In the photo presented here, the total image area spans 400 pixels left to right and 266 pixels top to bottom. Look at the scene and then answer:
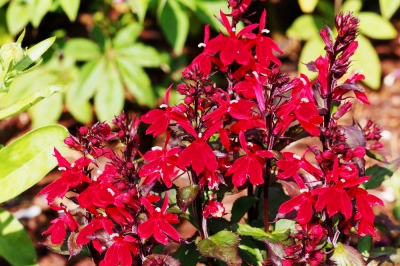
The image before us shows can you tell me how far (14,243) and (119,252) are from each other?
62 centimetres

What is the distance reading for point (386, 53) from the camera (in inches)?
132

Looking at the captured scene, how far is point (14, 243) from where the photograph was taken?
5.05 feet

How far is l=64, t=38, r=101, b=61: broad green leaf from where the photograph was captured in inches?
96.5

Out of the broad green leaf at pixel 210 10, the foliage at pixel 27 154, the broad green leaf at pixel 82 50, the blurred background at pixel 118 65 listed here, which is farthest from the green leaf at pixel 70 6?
the foliage at pixel 27 154

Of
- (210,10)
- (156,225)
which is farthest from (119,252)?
(210,10)

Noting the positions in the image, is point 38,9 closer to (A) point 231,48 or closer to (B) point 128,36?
(B) point 128,36

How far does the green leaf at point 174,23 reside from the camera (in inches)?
94.7

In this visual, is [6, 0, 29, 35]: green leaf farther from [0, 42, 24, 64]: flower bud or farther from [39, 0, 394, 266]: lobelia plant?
[39, 0, 394, 266]: lobelia plant

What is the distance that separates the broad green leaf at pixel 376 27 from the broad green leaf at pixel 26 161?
5.95 ft

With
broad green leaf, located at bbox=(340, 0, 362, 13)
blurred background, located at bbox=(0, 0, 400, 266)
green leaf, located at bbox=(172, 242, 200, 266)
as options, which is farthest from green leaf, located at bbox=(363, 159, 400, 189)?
broad green leaf, located at bbox=(340, 0, 362, 13)

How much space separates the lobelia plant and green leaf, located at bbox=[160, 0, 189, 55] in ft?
4.09

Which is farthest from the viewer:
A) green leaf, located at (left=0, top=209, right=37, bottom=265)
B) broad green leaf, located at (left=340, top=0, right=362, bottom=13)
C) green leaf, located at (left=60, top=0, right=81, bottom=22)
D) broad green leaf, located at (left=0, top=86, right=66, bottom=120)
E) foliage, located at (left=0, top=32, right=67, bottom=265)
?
broad green leaf, located at (left=340, top=0, right=362, bottom=13)

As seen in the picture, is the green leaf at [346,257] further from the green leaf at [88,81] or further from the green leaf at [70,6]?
the green leaf at [88,81]

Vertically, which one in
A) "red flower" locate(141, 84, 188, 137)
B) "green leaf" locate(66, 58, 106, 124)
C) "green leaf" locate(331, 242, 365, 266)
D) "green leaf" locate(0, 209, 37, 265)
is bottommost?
"green leaf" locate(0, 209, 37, 265)
